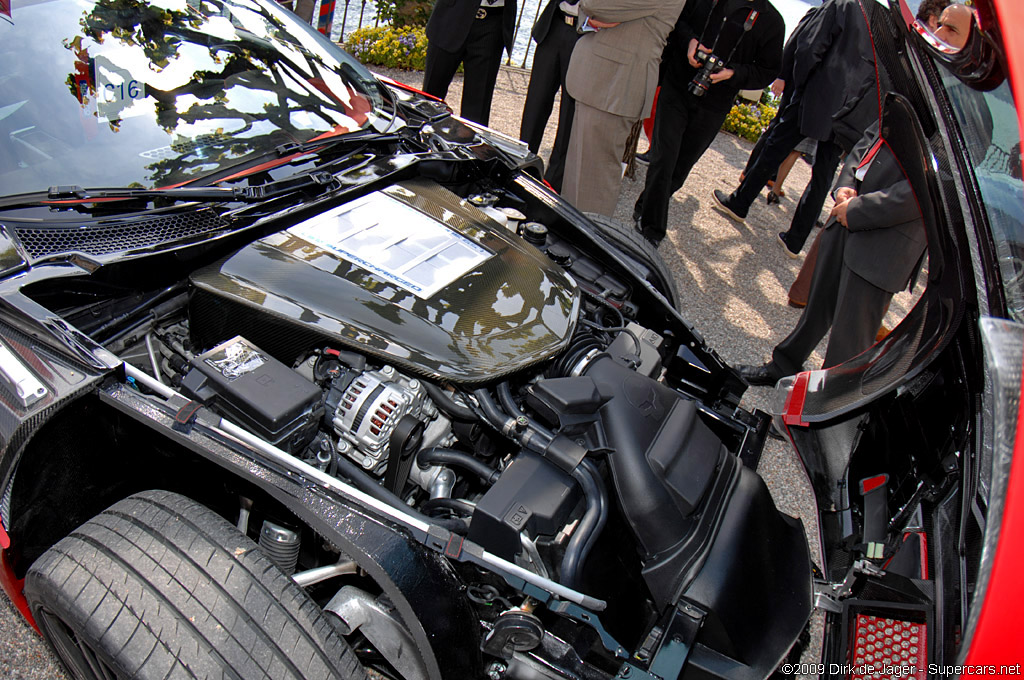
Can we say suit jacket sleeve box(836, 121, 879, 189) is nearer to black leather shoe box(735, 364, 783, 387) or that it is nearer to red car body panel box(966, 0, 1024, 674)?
black leather shoe box(735, 364, 783, 387)

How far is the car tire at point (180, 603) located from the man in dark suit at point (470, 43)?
3.91 metres

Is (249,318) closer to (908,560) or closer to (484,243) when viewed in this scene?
(484,243)

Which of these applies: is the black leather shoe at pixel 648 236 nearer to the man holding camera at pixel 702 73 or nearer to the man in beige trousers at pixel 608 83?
the man holding camera at pixel 702 73

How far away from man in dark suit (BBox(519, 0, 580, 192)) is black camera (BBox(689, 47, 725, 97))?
2.62ft

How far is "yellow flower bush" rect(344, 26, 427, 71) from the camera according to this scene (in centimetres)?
663

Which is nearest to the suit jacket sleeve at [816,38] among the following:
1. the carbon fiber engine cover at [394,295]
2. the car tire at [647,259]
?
the car tire at [647,259]

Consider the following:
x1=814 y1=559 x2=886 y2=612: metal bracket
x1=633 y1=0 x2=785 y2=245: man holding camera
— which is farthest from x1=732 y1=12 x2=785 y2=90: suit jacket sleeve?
x1=814 y1=559 x2=886 y2=612: metal bracket

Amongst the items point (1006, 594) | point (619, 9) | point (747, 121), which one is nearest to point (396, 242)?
point (1006, 594)

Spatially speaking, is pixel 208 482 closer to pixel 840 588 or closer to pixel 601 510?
pixel 601 510

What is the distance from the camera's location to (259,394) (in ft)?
5.47

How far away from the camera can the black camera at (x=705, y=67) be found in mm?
4215

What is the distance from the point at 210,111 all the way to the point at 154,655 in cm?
171

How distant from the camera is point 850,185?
322cm

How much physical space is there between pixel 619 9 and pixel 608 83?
1.33ft
